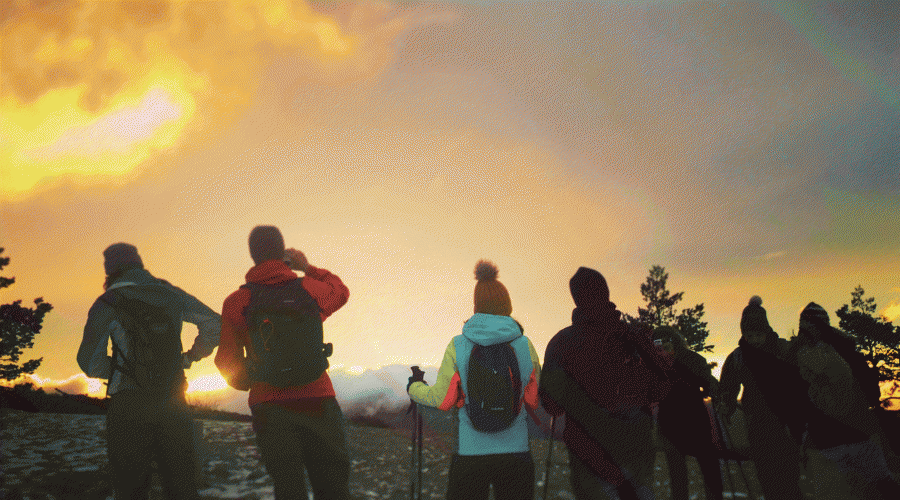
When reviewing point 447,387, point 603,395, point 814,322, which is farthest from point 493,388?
point 814,322

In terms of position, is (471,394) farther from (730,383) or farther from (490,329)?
(730,383)

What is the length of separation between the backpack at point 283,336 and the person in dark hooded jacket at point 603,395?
189 centimetres

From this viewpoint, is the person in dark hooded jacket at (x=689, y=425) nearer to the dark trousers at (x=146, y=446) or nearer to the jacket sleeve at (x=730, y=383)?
the jacket sleeve at (x=730, y=383)

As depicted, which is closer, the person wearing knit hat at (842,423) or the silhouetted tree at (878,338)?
the person wearing knit hat at (842,423)

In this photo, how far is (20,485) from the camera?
8109mm

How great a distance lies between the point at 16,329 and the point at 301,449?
23.2 metres

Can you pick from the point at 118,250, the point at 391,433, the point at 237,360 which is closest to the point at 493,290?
the point at 237,360

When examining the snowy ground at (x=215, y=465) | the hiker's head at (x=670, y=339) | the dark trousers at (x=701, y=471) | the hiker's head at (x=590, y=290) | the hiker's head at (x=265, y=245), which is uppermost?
the hiker's head at (x=265, y=245)

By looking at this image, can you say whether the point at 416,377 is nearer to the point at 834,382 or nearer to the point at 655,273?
the point at 834,382

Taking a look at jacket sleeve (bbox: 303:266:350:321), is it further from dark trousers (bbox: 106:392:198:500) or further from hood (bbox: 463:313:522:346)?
dark trousers (bbox: 106:392:198:500)

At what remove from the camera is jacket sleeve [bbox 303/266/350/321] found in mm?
4516

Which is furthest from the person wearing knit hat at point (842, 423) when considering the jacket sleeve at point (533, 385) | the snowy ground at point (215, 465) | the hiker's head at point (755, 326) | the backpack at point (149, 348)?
the backpack at point (149, 348)

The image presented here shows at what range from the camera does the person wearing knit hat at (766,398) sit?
23.2 ft

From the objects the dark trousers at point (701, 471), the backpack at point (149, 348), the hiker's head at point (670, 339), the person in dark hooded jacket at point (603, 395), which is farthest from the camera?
the hiker's head at point (670, 339)
